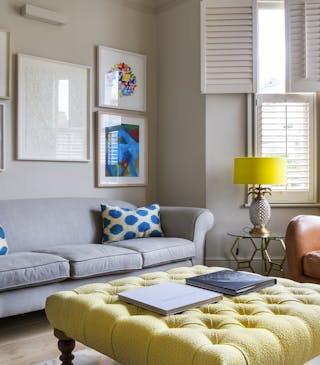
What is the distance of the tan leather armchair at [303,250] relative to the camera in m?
2.84

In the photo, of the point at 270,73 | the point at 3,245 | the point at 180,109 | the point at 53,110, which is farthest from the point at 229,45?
the point at 3,245

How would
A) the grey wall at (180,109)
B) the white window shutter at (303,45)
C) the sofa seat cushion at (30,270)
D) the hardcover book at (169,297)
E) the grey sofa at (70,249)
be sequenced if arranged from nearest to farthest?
the hardcover book at (169,297), the sofa seat cushion at (30,270), the grey sofa at (70,249), the white window shutter at (303,45), the grey wall at (180,109)

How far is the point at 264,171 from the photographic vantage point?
10.8 ft

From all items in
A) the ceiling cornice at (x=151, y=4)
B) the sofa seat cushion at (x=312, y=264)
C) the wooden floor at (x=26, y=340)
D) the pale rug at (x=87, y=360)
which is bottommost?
the wooden floor at (x=26, y=340)

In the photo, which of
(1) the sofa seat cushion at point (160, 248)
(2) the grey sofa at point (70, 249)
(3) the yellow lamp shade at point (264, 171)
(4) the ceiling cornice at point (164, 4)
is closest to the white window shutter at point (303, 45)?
(3) the yellow lamp shade at point (264, 171)

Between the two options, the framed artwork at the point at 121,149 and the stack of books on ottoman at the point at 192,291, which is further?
the framed artwork at the point at 121,149

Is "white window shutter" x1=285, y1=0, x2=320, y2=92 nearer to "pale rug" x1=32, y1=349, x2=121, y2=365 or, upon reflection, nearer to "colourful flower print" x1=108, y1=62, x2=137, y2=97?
"colourful flower print" x1=108, y1=62, x2=137, y2=97

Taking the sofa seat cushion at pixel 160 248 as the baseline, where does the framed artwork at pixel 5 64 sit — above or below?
above

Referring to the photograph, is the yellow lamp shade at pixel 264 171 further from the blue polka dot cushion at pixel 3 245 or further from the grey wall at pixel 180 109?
the blue polka dot cushion at pixel 3 245

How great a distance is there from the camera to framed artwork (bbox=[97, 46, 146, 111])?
389cm

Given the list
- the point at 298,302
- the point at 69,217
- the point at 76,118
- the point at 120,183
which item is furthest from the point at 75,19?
the point at 298,302

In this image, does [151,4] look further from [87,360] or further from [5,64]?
[87,360]

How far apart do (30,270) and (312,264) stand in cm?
181

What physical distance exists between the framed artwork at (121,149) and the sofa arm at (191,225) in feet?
2.31
